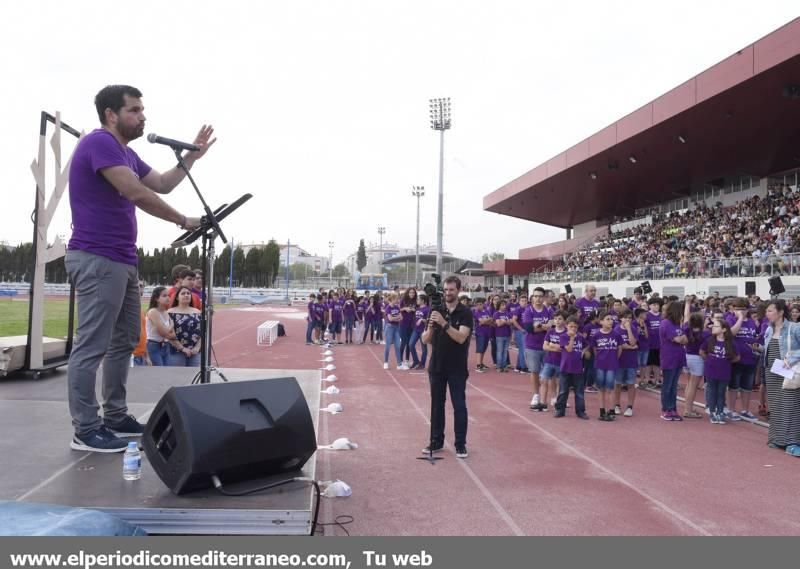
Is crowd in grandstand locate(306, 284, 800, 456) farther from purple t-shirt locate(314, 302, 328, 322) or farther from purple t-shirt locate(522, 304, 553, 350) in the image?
purple t-shirt locate(314, 302, 328, 322)

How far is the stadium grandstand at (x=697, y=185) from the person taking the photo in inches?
645

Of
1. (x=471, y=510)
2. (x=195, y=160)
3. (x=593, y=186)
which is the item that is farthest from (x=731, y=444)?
(x=593, y=186)

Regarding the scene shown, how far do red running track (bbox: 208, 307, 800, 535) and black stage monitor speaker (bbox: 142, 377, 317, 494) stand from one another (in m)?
1.03

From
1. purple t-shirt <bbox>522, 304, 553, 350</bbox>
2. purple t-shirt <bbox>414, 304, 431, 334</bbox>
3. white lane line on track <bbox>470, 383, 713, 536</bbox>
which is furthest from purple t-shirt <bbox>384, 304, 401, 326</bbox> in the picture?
white lane line on track <bbox>470, 383, 713, 536</bbox>

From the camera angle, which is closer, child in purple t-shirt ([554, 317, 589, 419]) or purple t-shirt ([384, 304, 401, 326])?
child in purple t-shirt ([554, 317, 589, 419])

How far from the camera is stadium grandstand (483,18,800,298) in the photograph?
1638 centimetres

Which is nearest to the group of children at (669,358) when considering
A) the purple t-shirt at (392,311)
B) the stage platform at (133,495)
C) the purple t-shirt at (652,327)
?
the purple t-shirt at (652,327)

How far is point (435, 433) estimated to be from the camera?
19.1 ft

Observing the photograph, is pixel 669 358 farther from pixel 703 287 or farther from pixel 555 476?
pixel 703 287

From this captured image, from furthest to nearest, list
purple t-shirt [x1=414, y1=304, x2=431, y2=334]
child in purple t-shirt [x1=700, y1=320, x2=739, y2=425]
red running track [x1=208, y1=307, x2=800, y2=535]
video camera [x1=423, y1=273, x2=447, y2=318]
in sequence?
purple t-shirt [x1=414, y1=304, x2=431, y2=334] < child in purple t-shirt [x1=700, y1=320, x2=739, y2=425] < video camera [x1=423, y1=273, x2=447, y2=318] < red running track [x1=208, y1=307, x2=800, y2=535]

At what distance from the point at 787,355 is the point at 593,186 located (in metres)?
26.3

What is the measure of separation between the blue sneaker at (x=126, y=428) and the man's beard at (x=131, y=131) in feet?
5.93

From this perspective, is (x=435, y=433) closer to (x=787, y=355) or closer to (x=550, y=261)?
(x=787, y=355)

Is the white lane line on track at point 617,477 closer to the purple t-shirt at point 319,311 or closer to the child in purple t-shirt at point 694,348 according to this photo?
the child in purple t-shirt at point 694,348
